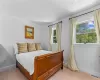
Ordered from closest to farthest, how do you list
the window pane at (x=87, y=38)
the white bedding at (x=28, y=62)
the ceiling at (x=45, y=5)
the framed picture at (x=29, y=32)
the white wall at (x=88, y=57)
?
1. the white bedding at (x=28, y=62)
2. the ceiling at (x=45, y=5)
3. the white wall at (x=88, y=57)
4. the window pane at (x=87, y=38)
5. the framed picture at (x=29, y=32)

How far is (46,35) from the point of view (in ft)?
15.3

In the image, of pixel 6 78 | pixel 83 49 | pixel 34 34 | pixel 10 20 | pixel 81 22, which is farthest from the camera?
pixel 34 34

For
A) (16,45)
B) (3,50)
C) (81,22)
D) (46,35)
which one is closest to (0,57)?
(3,50)

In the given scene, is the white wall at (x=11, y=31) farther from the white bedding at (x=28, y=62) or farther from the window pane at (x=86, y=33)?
the window pane at (x=86, y=33)

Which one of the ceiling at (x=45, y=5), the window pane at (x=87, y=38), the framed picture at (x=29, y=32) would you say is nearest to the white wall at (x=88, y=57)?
the window pane at (x=87, y=38)

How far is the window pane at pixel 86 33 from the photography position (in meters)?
2.72

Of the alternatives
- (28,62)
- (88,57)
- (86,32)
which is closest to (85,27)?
(86,32)

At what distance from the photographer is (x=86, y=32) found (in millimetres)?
2926

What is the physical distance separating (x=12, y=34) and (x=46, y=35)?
76.1 inches

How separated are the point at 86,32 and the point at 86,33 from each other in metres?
0.04

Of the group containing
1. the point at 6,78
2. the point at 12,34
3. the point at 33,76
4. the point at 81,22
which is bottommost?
the point at 6,78

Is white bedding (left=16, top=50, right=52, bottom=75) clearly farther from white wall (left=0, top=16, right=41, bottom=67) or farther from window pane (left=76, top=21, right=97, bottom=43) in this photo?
window pane (left=76, top=21, right=97, bottom=43)

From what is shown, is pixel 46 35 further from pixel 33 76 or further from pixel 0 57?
pixel 33 76

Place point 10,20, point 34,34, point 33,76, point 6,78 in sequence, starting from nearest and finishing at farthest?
1. point 33,76
2. point 6,78
3. point 10,20
4. point 34,34
